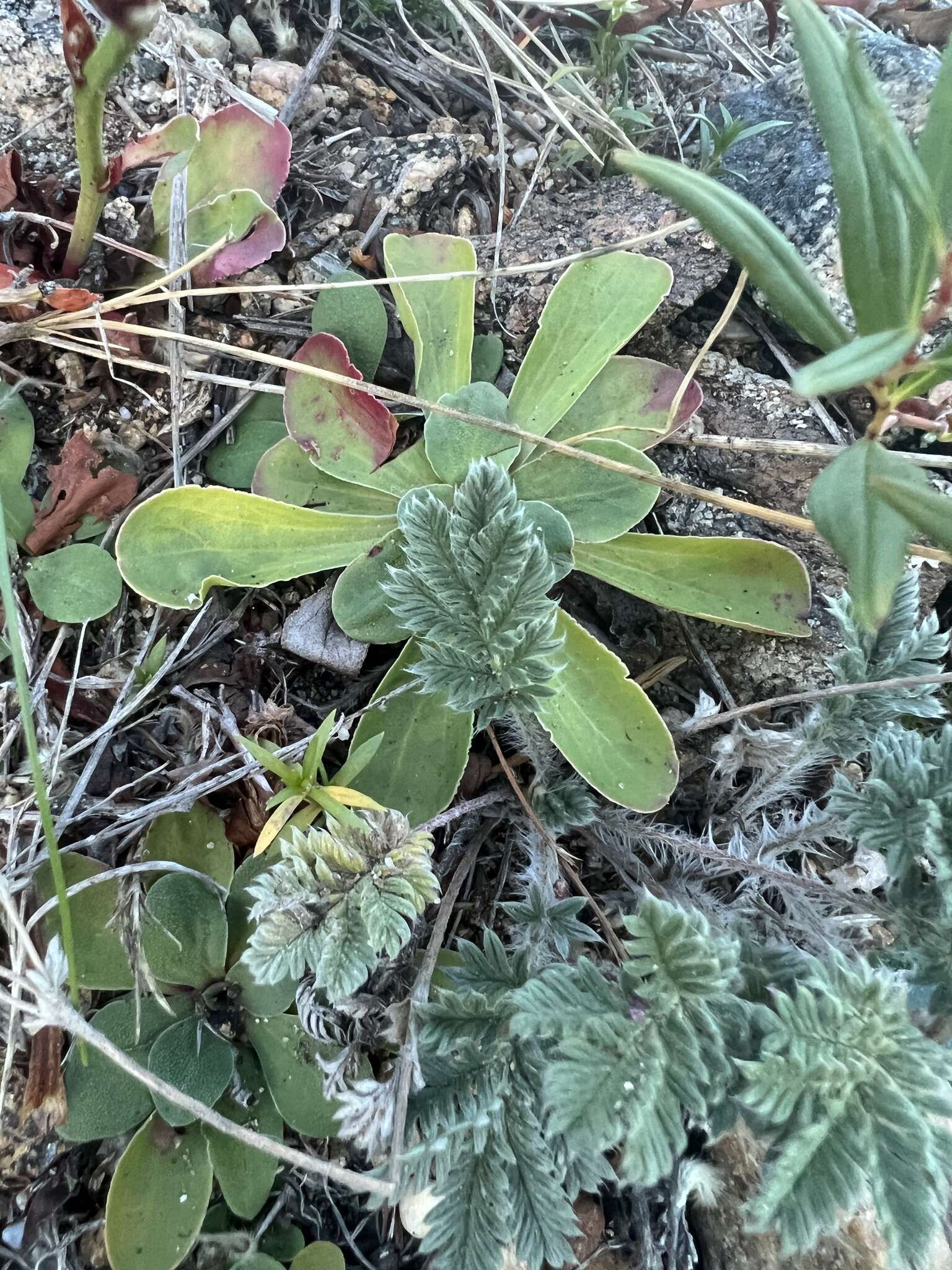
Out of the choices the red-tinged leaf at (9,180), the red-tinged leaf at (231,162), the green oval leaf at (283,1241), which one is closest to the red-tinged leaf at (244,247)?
the red-tinged leaf at (231,162)

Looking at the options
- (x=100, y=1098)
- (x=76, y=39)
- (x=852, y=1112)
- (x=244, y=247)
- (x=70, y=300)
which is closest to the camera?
(x=852, y=1112)

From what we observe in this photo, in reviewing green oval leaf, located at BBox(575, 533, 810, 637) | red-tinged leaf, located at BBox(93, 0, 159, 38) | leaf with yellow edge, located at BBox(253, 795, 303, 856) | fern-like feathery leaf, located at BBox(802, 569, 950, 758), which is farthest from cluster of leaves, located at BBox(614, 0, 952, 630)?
leaf with yellow edge, located at BBox(253, 795, 303, 856)

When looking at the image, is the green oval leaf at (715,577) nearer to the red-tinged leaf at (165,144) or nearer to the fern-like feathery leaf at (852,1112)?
the fern-like feathery leaf at (852,1112)

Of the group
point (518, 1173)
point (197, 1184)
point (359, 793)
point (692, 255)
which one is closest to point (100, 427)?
point (359, 793)

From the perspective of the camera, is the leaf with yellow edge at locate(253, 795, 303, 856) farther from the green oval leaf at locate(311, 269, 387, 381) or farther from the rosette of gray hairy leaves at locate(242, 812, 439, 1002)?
the green oval leaf at locate(311, 269, 387, 381)

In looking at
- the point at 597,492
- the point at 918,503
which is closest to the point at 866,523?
the point at 918,503

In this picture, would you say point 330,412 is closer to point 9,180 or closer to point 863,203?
point 9,180
